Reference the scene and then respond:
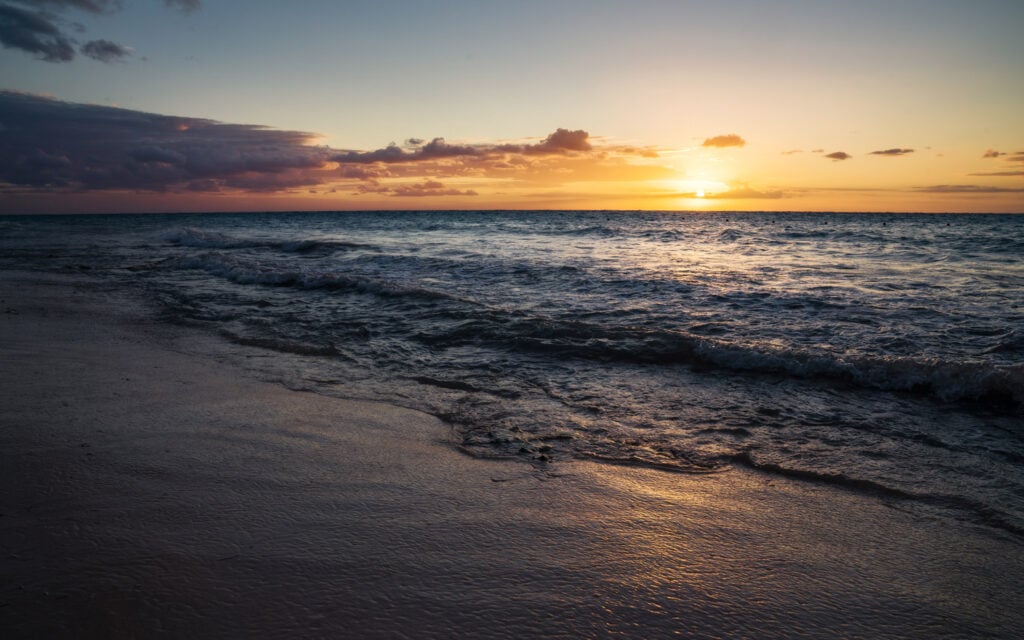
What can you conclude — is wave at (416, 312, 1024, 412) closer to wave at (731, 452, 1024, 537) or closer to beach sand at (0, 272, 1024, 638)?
wave at (731, 452, 1024, 537)

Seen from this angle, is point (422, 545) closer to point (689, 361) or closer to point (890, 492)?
point (890, 492)

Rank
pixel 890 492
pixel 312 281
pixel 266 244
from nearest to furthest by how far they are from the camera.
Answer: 1. pixel 890 492
2. pixel 312 281
3. pixel 266 244

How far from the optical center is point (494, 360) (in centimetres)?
725

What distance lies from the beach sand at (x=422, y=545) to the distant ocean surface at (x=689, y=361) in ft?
1.70

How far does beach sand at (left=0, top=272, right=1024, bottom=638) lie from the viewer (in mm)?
2219

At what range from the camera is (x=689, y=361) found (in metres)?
7.12

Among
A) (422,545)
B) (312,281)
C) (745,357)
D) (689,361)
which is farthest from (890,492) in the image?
(312,281)

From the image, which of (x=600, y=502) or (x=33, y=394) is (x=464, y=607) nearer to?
(x=600, y=502)

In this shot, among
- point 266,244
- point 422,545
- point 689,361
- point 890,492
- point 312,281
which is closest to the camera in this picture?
point 422,545

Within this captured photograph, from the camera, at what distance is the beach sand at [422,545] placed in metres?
2.22

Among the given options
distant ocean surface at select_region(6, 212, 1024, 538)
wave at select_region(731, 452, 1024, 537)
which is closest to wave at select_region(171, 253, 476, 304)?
distant ocean surface at select_region(6, 212, 1024, 538)

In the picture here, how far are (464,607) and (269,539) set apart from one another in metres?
1.09

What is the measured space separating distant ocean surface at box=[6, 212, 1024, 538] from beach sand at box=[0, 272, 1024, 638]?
518 millimetres

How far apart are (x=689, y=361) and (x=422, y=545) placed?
A: 5.17m
